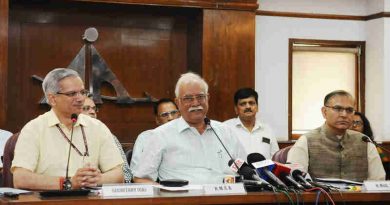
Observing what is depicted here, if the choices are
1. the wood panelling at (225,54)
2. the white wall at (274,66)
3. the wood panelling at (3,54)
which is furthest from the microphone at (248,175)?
the white wall at (274,66)

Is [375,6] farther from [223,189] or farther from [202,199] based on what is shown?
[202,199]

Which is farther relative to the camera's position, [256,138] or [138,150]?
[256,138]

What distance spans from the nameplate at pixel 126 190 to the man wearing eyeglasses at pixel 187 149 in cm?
87

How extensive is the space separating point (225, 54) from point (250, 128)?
871 millimetres

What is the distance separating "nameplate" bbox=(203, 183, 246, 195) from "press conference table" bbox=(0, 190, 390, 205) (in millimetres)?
35

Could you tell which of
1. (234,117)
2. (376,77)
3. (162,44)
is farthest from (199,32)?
(376,77)

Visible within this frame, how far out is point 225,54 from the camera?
20.4 feet

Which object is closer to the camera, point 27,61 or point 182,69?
point 27,61

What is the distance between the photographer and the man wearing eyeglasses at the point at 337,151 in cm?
409

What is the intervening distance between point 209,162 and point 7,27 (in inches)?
102

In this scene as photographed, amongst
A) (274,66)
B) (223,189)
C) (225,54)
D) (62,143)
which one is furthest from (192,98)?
(274,66)

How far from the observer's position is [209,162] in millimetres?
3803

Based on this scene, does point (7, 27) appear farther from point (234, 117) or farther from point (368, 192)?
point (368, 192)

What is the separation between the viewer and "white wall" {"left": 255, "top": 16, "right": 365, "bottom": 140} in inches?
259
